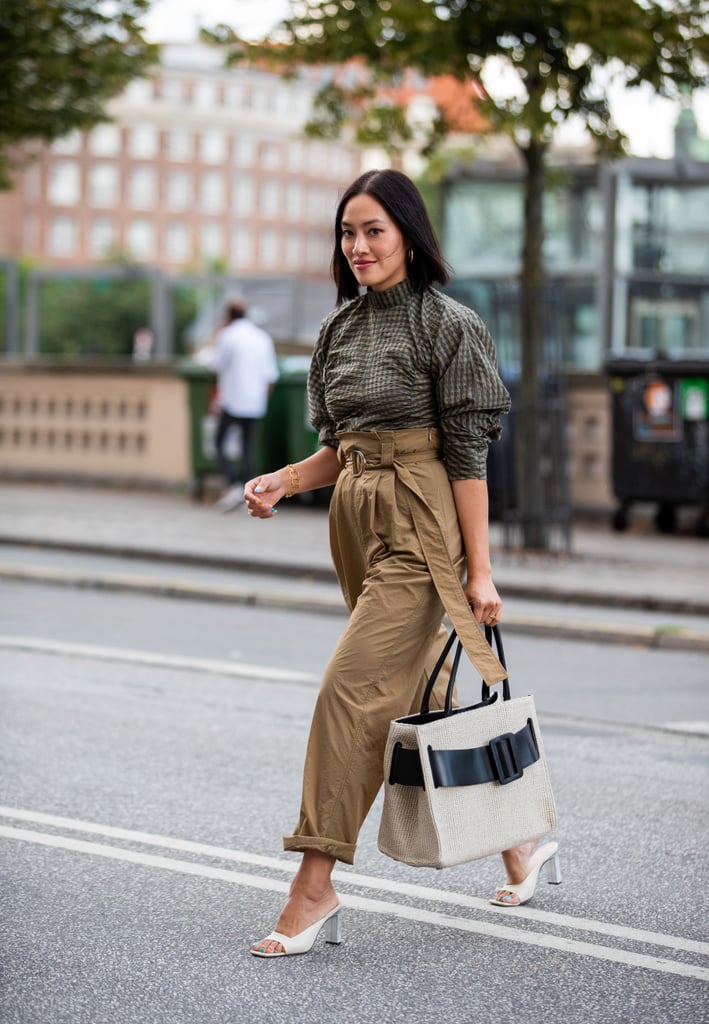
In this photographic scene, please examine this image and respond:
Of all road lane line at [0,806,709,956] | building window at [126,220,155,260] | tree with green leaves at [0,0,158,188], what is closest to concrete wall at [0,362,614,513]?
tree with green leaves at [0,0,158,188]

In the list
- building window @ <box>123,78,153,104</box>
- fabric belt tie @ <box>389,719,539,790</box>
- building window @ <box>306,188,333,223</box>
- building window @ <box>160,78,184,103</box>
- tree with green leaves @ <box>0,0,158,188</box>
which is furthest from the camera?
building window @ <box>306,188,333,223</box>

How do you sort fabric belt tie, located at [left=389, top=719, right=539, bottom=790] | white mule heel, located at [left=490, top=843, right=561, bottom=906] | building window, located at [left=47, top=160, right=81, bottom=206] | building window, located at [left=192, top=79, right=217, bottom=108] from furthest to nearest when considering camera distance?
building window, located at [left=192, top=79, right=217, bottom=108]
building window, located at [left=47, top=160, right=81, bottom=206]
white mule heel, located at [left=490, top=843, right=561, bottom=906]
fabric belt tie, located at [left=389, top=719, right=539, bottom=790]

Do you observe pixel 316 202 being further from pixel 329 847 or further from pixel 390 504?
pixel 329 847

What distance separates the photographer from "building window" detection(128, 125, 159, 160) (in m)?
130

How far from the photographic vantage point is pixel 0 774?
6113 millimetres

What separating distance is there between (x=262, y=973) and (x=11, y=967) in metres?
0.58

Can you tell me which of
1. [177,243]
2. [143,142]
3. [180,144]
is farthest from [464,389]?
[180,144]

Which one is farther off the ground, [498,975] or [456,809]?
[456,809]

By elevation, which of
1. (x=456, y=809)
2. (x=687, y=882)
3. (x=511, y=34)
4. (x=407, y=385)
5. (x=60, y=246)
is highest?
(x=60, y=246)

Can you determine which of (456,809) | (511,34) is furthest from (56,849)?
(511,34)

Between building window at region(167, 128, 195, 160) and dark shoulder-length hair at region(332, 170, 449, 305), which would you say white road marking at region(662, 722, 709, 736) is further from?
building window at region(167, 128, 195, 160)

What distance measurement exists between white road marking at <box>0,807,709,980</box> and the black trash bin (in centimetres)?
1118

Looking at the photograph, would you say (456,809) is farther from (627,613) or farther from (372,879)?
(627,613)

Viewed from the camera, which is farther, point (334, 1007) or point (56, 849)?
point (56, 849)
